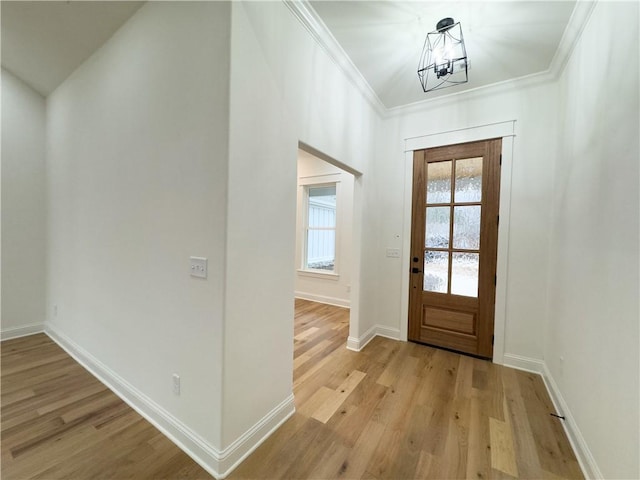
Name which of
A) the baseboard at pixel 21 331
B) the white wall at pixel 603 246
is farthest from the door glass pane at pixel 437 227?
the baseboard at pixel 21 331

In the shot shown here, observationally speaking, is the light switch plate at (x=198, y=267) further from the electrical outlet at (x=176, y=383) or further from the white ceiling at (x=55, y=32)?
the white ceiling at (x=55, y=32)

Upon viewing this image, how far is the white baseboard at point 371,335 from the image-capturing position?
3002 mm

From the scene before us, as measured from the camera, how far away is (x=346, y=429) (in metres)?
1.79

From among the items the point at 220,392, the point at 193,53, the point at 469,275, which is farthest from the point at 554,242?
the point at 193,53

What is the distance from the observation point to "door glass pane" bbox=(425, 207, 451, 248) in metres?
3.00

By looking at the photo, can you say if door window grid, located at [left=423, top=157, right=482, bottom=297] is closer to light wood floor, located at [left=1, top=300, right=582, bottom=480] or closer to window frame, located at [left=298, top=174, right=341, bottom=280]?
light wood floor, located at [left=1, top=300, right=582, bottom=480]

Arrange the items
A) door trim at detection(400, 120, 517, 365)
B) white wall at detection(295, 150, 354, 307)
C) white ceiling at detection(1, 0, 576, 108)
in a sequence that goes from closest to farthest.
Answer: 1. white ceiling at detection(1, 0, 576, 108)
2. door trim at detection(400, 120, 517, 365)
3. white wall at detection(295, 150, 354, 307)

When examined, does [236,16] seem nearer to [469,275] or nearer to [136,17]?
[136,17]

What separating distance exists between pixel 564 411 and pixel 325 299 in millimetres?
3467

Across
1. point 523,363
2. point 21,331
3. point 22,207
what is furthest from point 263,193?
point 21,331

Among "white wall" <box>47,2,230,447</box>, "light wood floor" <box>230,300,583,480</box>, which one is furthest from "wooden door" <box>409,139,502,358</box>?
"white wall" <box>47,2,230,447</box>

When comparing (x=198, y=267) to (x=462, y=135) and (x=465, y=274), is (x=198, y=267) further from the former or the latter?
(x=462, y=135)

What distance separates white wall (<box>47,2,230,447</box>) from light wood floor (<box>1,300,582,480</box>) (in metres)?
0.24

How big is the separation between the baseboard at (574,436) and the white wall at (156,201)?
2039 millimetres
